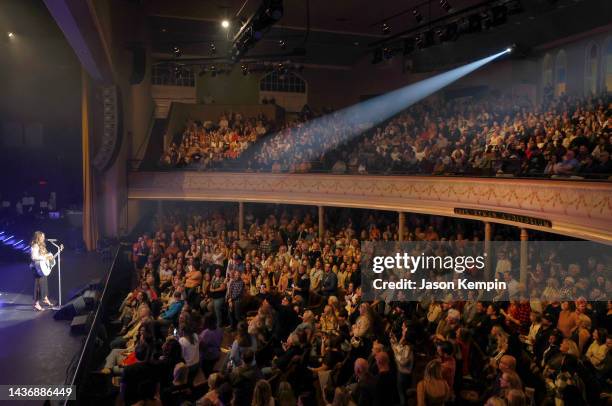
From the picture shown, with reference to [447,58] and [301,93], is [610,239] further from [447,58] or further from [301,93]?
[301,93]

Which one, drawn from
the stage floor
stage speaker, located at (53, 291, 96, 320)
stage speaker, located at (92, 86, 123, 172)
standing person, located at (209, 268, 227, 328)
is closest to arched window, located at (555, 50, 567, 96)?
standing person, located at (209, 268, 227, 328)

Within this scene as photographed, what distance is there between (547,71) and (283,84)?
434 inches

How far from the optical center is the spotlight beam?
1953 cm

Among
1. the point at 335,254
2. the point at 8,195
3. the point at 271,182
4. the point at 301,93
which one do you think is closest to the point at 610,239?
the point at 335,254

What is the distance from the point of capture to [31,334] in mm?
9125

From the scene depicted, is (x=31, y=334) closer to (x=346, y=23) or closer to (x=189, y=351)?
(x=189, y=351)

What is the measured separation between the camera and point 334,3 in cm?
1734

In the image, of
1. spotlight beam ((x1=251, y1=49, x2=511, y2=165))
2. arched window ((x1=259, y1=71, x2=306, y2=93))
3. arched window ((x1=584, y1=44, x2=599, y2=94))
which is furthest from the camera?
arched window ((x1=259, y1=71, x2=306, y2=93))

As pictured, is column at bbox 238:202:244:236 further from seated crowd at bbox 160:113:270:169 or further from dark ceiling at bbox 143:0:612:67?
dark ceiling at bbox 143:0:612:67

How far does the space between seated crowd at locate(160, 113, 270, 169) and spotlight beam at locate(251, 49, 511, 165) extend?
199 cm

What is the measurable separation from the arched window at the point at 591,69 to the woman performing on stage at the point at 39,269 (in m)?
14.4

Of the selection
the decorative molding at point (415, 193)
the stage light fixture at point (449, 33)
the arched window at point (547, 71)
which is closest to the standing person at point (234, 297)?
the decorative molding at point (415, 193)

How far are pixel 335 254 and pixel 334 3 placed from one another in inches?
316

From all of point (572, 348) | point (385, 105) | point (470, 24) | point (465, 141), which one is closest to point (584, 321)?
point (572, 348)
